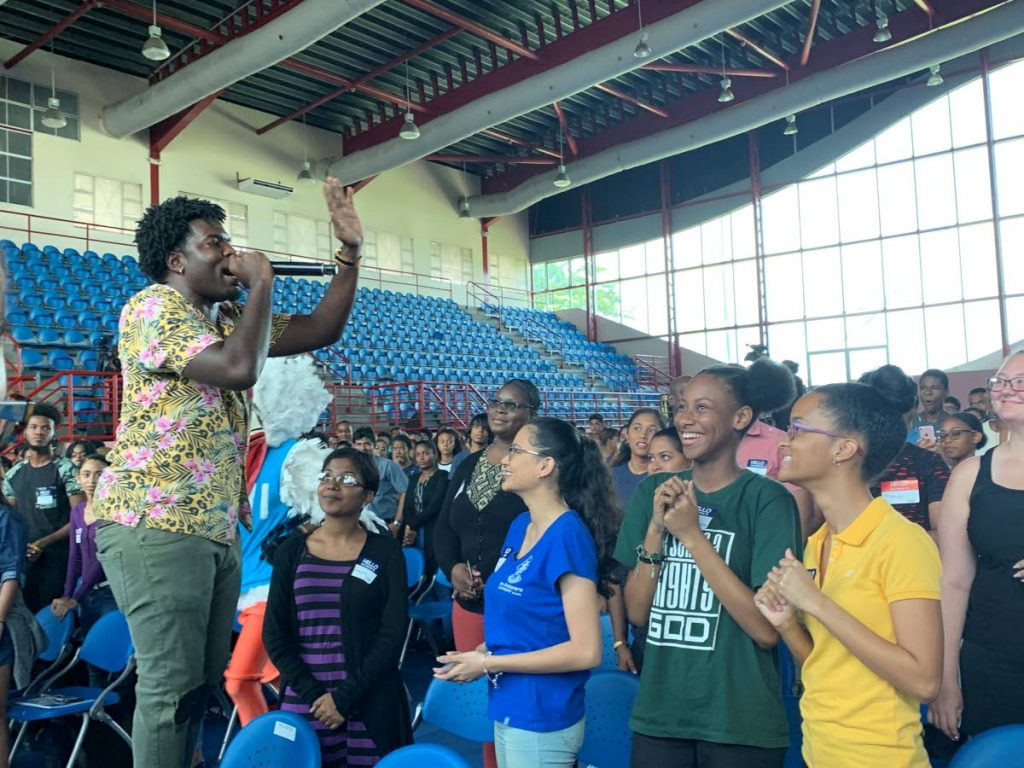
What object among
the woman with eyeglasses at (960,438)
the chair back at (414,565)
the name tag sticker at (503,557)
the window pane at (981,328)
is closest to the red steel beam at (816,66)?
the window pane at (981,328)

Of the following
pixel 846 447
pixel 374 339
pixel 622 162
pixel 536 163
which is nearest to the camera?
pixel 846 447

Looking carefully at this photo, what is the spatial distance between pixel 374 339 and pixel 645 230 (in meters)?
8.88

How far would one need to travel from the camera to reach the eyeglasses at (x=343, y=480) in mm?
3076

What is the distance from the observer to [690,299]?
2114 cm

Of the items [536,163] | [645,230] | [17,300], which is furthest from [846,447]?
[645,230]

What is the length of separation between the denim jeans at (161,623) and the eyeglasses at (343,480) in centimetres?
122

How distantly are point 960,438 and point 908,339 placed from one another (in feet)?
49.8

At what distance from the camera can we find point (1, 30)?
13188 mm

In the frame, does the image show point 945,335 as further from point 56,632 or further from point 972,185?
point 56,632

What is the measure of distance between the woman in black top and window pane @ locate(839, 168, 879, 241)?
46.9 feet

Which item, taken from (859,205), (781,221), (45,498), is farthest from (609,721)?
(781,221)

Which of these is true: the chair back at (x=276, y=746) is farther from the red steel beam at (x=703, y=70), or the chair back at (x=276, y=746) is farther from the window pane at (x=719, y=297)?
the window pane at (x=719, y=297)

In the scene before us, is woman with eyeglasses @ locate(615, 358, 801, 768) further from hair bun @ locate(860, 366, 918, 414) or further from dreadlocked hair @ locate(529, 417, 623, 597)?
hair bun @ locate(860, 366, 918, 414)

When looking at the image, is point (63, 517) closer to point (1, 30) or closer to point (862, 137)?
point (1, 30)
